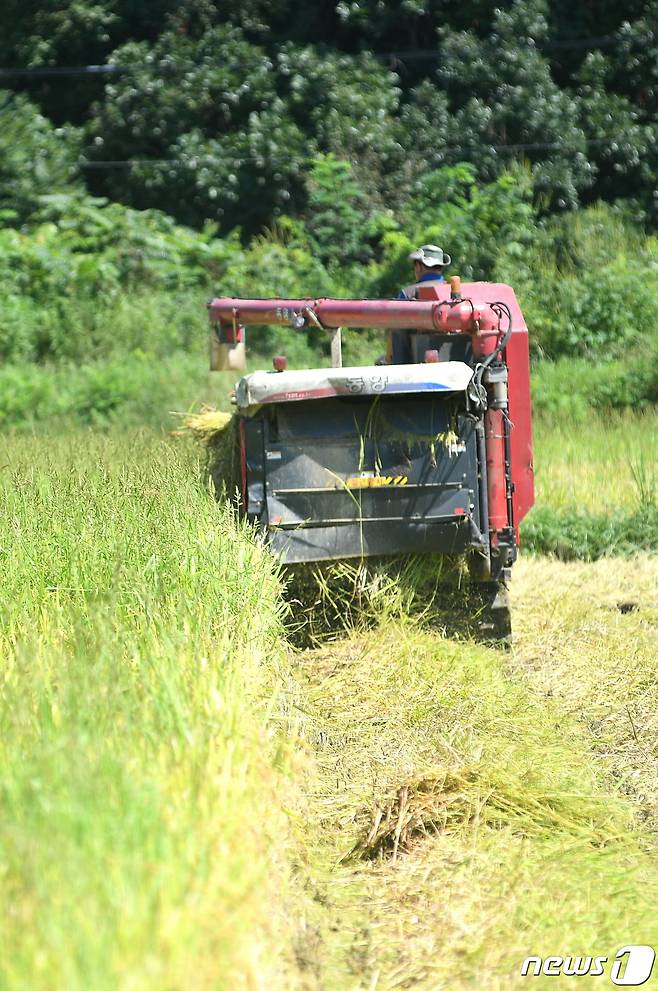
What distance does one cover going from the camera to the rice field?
285cm

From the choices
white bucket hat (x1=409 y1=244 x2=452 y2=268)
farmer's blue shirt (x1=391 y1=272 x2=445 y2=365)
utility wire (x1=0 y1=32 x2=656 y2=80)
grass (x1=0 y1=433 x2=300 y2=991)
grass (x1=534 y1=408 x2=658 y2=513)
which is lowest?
grass (x1=534 y1=408 x2=658 y2=513)

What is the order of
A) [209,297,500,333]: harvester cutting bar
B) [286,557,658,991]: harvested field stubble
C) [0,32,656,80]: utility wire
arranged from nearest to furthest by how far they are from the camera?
[286,557,658,991]: harvested field stubble, [209,297,500,333]: harvester cutting bar, [0,32,656,80]: utility wire

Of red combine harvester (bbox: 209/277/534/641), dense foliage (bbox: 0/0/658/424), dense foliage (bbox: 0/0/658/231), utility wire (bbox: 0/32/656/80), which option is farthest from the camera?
utility wire (bbox: 0/32/656/80)

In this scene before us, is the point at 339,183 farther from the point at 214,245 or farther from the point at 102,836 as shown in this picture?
the point at 102,836

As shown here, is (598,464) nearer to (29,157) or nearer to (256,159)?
(256,159)

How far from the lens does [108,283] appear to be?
17188mm

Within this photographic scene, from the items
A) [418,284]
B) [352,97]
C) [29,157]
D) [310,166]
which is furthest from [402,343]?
[29,157]

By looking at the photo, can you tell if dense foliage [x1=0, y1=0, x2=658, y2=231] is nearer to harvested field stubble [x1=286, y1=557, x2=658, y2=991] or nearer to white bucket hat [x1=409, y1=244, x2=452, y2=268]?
white bucket hat [x1=409, y1=244, x2=452, y2=268]

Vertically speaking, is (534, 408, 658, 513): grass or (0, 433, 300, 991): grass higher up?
(0, 433, 300, 991): grass

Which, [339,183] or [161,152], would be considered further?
[161,152]

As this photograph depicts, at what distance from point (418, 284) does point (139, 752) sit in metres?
5.29

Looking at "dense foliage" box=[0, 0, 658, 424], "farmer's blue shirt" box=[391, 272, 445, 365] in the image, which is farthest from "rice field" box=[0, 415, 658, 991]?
"dense foliage" box=[0, 0, 658, 424]

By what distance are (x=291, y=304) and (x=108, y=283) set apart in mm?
9543

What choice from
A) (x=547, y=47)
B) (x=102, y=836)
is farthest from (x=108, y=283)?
(x=102, y=836)
